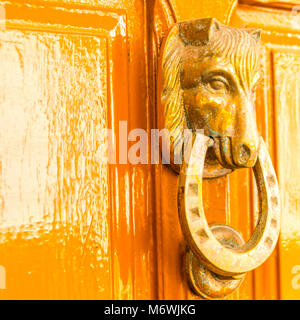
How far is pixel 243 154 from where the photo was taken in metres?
0.56

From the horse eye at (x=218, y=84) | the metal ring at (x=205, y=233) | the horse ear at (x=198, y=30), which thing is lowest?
the metal ring at (x=205, y=233)

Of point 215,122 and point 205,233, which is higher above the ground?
point 215,122

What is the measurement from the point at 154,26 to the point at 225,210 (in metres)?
0.23

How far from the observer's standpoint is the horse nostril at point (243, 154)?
0.56 meters

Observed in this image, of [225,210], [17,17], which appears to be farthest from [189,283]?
[17,17]

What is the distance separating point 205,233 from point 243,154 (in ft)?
0.31

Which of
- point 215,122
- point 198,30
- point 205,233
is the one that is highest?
point 198,30

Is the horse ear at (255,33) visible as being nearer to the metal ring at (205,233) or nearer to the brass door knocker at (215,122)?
the brass door knocker at (215,122)

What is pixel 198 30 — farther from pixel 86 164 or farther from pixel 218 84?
pixel 86 164

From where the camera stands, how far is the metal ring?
1.77 ft

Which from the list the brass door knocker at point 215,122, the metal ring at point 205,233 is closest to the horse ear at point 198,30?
the brass door knocker at point 215,122

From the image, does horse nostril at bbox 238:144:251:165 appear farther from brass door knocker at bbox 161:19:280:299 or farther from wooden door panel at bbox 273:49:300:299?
wooden door panel at bbox 273:49:300:299

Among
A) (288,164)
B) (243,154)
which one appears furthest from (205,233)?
(288,164)
